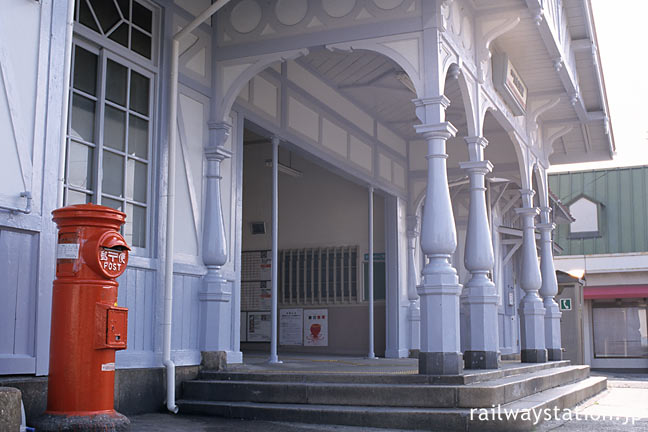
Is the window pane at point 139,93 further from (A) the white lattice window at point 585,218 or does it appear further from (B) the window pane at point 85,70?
(A) the white lattice window at point 585,218

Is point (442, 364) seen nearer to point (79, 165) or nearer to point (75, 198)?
point (75, 198)

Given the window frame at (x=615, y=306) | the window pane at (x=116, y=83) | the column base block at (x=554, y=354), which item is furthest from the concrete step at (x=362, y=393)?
the window frame at (x=615, y=306)

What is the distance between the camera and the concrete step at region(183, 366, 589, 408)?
20.7 ft

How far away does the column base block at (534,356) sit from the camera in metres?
→ 11.1

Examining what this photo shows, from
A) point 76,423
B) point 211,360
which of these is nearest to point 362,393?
point 211,360

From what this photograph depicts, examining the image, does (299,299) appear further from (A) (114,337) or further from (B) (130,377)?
(A) (114,337)

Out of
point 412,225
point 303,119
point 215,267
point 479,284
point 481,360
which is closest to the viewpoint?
point 215,267

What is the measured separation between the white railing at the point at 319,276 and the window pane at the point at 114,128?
6711 millimetres

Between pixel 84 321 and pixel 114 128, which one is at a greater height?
pixel 114 128

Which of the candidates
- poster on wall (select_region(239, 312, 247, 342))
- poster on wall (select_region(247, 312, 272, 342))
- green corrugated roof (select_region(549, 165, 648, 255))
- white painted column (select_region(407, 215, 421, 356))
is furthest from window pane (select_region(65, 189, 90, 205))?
green corrugated roof (select_region(549, 165, 648, 255))

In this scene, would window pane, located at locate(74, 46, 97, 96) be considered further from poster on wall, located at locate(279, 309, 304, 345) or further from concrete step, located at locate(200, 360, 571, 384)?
poster on wall, located at locate(279, 309, 304, 345)

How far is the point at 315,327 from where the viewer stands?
13195 mm

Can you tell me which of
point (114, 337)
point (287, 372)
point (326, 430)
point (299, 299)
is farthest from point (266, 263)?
point (114, 337)

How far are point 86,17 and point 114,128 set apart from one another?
98 cm
